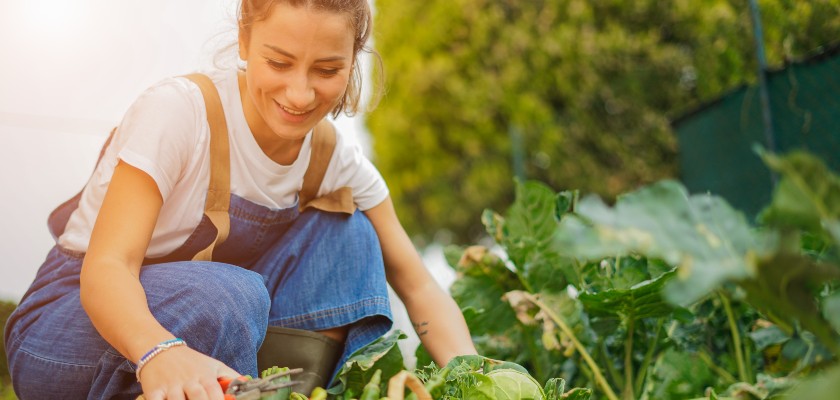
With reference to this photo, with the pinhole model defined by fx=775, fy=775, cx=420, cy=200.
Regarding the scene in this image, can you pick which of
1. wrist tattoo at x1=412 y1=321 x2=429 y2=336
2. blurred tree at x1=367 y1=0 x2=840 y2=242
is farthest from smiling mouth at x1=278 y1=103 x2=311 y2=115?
blurred tree at x1=367 y1=0 x2=840 y2=242

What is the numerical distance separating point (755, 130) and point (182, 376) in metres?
2.96

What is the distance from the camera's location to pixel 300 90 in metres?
1.39

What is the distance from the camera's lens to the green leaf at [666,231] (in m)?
0.67

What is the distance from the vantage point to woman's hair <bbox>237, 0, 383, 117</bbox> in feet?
4.62

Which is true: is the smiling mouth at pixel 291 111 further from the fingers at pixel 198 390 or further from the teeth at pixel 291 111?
the fingers at pixel 198 390

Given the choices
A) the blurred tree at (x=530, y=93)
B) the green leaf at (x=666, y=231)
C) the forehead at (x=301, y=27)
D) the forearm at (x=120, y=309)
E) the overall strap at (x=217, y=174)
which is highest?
the forehead at (x=301, y=27)

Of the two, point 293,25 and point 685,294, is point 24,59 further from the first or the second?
point 685,294

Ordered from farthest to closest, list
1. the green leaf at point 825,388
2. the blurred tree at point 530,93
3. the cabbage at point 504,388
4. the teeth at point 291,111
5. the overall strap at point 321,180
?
the blurred tree at point 530,93, the overall strap at point 321,180, the teeth at point 291,111, the cabbage at point 504,388, the green leaf at point 825,388

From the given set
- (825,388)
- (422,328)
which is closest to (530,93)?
(422,328)

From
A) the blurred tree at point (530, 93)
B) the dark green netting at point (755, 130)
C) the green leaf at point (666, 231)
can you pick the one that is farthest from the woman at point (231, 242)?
the blurred tree at point (530, 93)

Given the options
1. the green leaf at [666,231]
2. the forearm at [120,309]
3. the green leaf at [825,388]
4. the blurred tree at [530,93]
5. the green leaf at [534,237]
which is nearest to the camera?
the green leaf at [825,388]

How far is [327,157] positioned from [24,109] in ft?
8.60

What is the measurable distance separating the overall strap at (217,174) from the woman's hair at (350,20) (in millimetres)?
151

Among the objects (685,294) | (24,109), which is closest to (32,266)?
(24,109)
